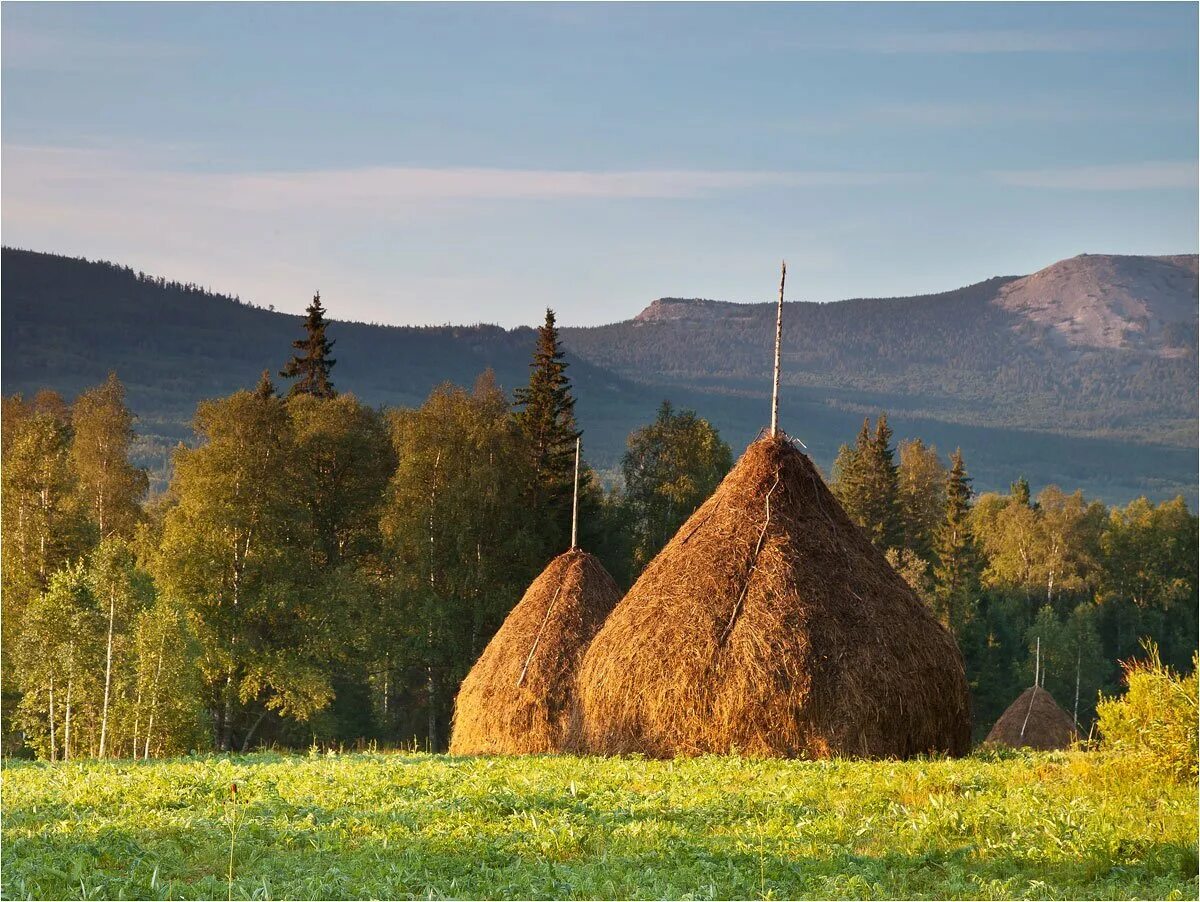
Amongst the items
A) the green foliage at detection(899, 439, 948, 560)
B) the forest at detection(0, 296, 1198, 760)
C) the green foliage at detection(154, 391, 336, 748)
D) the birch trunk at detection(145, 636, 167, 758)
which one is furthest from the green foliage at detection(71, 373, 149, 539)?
the green foliage at detection(899, 439, 948, 560)

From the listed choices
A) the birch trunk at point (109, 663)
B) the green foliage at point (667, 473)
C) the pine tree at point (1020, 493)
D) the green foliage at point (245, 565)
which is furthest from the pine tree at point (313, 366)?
the pine tree at point (1020, 493)

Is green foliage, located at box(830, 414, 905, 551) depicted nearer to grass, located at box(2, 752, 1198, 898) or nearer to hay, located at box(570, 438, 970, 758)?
hay, located at box(570, 438, 970, 758)

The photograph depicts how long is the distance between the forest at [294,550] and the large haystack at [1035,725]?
13.4 m

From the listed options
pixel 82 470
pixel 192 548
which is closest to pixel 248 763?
pixel 192 548

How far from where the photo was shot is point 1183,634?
8881cm

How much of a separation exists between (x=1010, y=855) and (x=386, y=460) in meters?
39.7

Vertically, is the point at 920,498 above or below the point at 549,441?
below

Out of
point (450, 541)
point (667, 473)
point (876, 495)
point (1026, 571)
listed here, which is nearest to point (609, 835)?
point (450, 541)

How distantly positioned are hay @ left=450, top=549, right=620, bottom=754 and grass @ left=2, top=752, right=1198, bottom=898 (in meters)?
9.97

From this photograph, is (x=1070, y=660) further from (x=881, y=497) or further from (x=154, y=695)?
(x=154, y=695)

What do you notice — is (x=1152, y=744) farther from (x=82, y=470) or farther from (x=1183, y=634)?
(x=1183, y=634)

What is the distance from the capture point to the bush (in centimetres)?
1286

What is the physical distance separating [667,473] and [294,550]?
17.8 metres

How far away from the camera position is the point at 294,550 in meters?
38.9
